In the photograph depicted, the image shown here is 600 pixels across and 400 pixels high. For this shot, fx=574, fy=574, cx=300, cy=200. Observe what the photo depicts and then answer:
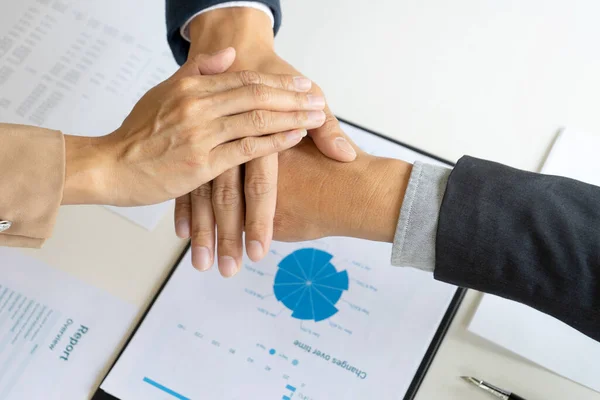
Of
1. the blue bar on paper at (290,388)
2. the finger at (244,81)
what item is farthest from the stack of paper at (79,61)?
the blue bar on paper at (290,388)

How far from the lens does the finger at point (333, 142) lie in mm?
912

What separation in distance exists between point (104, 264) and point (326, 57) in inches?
22.6

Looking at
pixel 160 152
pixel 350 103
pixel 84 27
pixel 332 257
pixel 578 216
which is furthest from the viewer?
pixel 84 27

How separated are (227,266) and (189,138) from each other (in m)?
0.21

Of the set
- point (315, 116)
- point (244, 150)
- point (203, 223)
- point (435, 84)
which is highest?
point (435, 84)

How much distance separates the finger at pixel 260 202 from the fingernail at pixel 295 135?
0.04 m

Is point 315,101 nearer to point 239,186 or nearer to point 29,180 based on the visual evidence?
point 239,186

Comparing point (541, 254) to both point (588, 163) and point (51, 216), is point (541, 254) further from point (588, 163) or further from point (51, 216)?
point (51, 216)

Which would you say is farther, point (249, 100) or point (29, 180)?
point (249, 100)

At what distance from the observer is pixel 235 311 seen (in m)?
0.96

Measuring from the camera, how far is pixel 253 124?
0.87 metres

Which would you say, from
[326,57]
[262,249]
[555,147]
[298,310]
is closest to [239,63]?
[326,57]

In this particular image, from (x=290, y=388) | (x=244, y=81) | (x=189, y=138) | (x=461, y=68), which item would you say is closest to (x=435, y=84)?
(x=461, y=68)

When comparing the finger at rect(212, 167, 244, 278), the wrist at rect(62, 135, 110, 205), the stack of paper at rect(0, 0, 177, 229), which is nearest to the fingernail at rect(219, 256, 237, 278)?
the finger at rect(212, 167, 244, 278)
